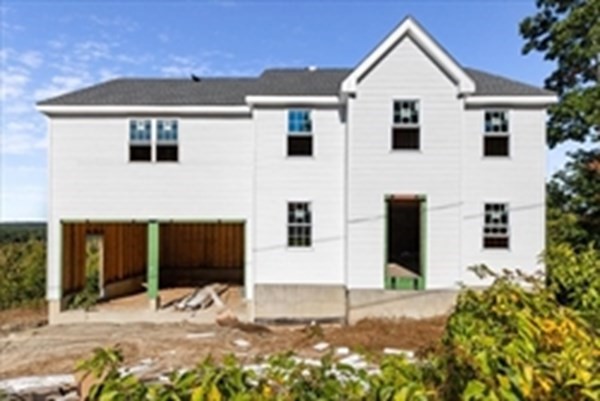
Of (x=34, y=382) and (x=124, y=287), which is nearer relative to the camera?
(x=34, y=382)

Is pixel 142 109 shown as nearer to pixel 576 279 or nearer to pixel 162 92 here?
pixel 162 92

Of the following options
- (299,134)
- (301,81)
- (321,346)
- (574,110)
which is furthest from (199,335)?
(574,110)

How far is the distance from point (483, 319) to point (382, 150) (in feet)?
34.1

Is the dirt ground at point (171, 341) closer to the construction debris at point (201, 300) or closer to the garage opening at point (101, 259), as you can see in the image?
the construction debris at point (201, 300)

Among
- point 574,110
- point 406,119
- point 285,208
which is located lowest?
point 285,208

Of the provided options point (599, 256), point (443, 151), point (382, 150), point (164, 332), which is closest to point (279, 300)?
point (164, 332)

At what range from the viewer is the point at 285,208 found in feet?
45.5

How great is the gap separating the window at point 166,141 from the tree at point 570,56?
15138 millimetres

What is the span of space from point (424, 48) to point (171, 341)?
37.2 ft

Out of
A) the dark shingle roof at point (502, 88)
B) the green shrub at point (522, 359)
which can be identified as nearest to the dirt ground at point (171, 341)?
the green shrub at point (522, 359)

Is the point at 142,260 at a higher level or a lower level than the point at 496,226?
lower

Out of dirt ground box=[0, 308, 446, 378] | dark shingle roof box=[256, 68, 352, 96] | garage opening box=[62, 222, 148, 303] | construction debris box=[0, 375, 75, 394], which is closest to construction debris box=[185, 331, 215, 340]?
dirt ground box=[0, 308, 446, 378]

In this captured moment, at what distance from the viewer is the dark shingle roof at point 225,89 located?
14258 millimetres

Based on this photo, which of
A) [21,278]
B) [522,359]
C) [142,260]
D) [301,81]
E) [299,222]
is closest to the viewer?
Result: [522,359]
